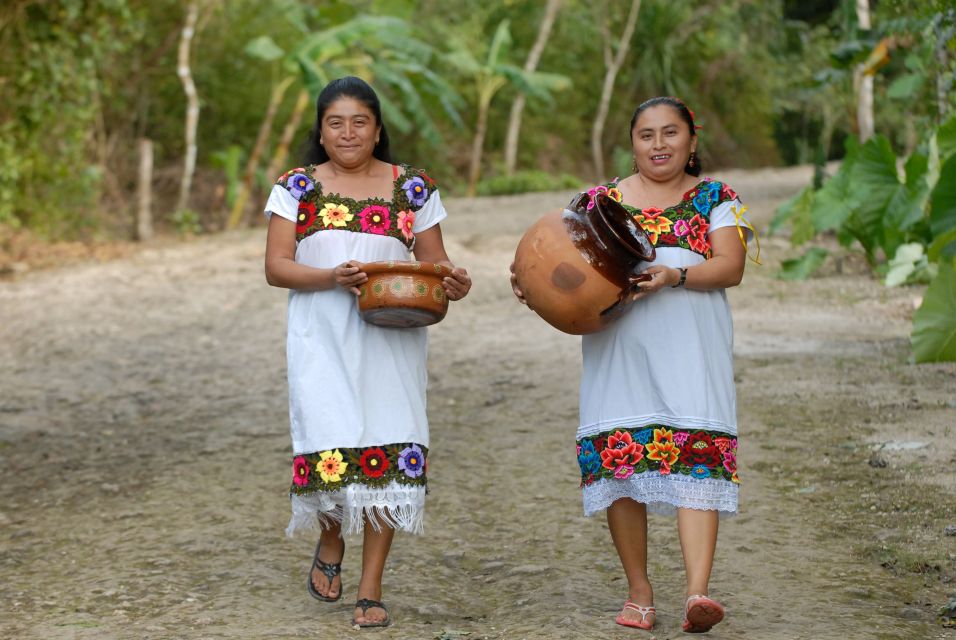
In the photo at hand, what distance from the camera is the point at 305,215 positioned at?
12.6 feet

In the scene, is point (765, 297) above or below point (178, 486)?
above

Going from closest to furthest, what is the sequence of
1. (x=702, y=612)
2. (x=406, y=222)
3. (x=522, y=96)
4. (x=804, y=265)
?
(x=702, y=612), (x=406, y=222), (x=804, y=265), (x=522, y=96)

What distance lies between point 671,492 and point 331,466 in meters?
0.97

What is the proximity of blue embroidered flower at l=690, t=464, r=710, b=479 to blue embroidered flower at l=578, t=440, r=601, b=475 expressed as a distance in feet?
0.88

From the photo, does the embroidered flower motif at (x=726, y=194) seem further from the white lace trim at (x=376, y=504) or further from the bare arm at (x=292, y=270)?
the white lace trim at (x=376, y=504)

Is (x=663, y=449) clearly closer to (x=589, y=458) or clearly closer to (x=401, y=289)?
(x=589, y=458)

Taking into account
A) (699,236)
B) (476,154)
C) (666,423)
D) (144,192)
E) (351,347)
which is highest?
(476,154)

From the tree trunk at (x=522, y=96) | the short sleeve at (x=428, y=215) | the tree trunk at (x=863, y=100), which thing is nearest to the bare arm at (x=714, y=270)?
the short sleeve at (x=428, y=215)

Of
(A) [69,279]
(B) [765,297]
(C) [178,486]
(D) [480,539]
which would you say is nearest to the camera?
(D) [480,539]

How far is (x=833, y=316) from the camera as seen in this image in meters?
9.52

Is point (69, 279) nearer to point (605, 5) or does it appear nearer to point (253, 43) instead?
point (253, 43)

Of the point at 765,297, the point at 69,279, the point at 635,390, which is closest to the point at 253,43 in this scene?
the point at 69,279

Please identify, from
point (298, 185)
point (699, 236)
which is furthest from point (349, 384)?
point (699, 236)

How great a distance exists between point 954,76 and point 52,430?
18.2ft
